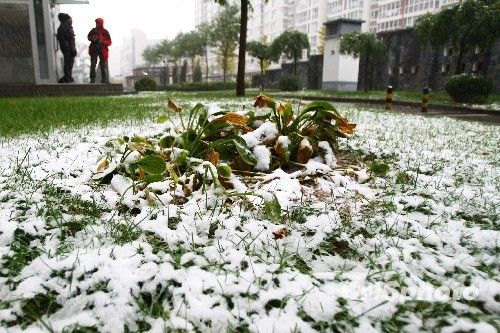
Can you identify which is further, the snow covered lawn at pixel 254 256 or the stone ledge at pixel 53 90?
the stone ledge at pixel 53 90

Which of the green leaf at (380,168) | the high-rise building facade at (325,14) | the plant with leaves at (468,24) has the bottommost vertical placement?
the green leaf at (380,168)

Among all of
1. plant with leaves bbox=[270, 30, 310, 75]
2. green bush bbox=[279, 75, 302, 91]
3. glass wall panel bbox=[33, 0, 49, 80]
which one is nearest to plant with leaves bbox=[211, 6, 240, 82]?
plant with leaves bbox=[270, 30, 310, 75]

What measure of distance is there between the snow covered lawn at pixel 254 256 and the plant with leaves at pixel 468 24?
16.2 meters

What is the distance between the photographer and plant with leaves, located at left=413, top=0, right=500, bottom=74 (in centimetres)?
1484

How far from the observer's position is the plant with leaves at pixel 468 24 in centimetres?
1484

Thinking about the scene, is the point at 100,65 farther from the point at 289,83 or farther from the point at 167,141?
the point at 289,83

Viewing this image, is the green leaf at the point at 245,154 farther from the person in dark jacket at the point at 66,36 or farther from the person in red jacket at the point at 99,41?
the person in dark jacket at the point at 66,36

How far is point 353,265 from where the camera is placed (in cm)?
149

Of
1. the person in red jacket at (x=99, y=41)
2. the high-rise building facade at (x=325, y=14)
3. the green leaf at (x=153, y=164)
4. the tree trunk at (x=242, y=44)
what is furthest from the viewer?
the high-rise building facade at (x=325, y=14)

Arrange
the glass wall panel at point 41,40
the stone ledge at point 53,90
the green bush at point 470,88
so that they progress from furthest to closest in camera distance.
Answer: the glass wall panel at point 41,40, the green bush at point 470,88, the stone ledge at point 53,90

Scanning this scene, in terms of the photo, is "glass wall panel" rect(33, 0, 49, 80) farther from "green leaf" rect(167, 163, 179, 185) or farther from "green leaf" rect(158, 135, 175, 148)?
"green leaf" rect(167, 163, 179, 185)

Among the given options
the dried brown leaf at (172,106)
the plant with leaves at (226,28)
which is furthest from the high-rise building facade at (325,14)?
the dried brown leaf at (172,106)

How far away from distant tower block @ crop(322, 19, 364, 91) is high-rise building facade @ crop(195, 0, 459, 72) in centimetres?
2493

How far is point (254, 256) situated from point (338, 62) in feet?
94.4
